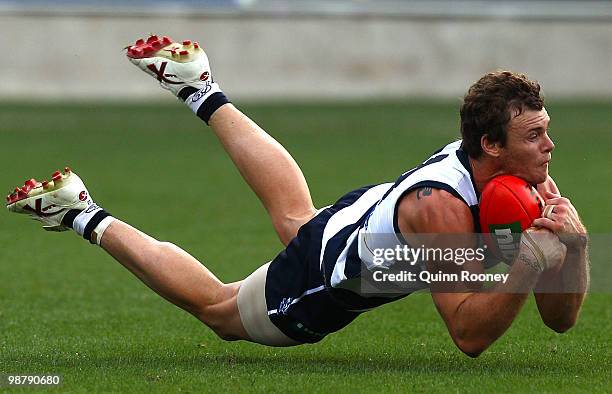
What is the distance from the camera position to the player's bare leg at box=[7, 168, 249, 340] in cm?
626

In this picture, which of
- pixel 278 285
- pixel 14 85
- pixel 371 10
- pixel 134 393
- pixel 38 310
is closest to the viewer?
pixel 134 393

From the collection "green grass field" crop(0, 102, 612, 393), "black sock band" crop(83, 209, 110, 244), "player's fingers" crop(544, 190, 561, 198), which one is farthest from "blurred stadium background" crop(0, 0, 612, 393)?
"player's fingers" crop(544, 190, 561, 198)

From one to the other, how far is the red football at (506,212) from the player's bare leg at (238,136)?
1.38m

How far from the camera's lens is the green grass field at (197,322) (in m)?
5.55

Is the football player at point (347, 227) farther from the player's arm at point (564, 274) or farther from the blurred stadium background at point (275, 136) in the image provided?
the blurred stadium background at point (275, 136)

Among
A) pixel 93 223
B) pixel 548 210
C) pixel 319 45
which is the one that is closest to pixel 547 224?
pixel 548 210

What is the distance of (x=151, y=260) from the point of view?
627 centimetres

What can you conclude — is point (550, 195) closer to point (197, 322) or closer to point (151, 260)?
point (151, 260)

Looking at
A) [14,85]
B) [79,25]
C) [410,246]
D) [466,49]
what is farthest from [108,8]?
[410,246]

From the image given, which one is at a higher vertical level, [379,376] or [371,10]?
[379,376]

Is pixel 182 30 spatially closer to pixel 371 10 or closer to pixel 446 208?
pixel 371 10

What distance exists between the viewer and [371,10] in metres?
29.4

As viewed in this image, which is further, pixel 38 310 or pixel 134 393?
pixel 38 310

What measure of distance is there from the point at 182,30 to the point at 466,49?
256 inches
